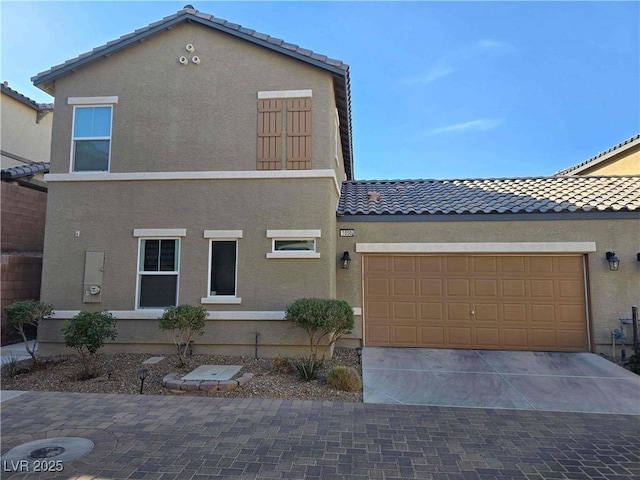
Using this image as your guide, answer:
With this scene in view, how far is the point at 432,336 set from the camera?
9.64 meters

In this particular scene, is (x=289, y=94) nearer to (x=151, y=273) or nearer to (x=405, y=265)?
(x=405, y=265)

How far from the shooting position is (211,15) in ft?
30.7

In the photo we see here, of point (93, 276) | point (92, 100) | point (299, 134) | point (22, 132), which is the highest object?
point (22, 132)

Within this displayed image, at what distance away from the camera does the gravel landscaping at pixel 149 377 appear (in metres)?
6.41

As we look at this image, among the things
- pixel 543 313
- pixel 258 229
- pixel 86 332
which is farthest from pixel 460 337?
pixel 86 332

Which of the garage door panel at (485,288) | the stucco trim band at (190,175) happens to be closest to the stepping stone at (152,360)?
the stucco trim band at (190,175)

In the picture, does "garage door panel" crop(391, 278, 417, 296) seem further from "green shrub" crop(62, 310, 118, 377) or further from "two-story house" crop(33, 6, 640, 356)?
"green shrub" crop(62, 310, 118, 377)

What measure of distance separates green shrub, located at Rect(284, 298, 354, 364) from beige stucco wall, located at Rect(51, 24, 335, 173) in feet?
11.2

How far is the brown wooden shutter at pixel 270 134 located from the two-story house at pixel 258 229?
0.04m

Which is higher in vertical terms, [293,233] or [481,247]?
[293,233]

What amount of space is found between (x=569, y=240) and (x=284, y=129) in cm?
791

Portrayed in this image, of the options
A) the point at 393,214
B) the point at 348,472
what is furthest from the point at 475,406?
the point at 393,214

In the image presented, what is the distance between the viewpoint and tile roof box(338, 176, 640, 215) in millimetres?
9758

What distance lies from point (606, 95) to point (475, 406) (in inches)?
576
